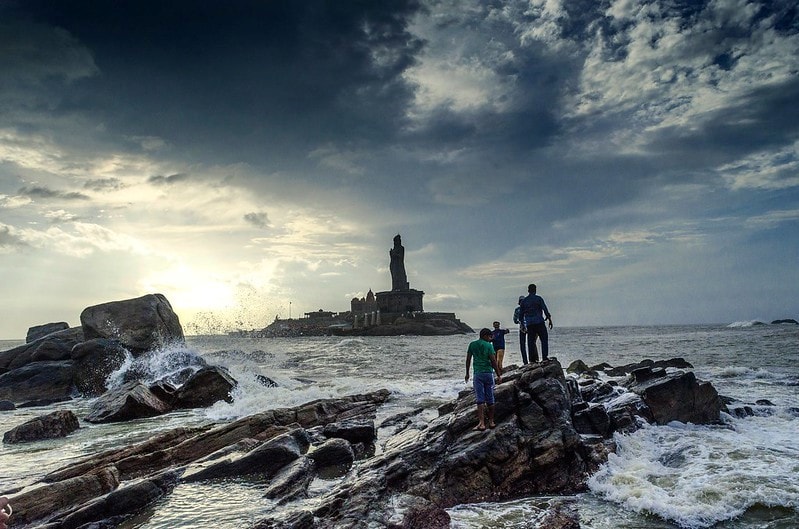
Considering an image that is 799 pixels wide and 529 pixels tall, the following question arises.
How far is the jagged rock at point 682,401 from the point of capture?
1503cm

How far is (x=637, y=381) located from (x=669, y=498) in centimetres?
926

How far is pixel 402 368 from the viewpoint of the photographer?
38344 millimetres

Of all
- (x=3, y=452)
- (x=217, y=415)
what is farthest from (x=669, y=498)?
(x=3, y=452)

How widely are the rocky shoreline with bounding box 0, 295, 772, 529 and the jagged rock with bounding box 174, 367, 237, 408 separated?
3.46 metres

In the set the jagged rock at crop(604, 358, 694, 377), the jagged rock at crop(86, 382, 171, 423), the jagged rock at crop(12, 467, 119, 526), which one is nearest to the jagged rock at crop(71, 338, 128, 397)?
the jagged rock at crop(86, 382, 171, 423)

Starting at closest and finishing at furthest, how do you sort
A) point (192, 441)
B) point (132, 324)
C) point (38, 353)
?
point (192, 441), point (38, 353), point (132, 324)

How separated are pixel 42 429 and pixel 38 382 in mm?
12470

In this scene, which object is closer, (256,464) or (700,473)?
(700,473)

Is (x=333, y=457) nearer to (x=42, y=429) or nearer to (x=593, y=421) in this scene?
(x=593, y=421)

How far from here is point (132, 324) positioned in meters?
29.4

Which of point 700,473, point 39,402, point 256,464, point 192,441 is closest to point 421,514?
point 256,464

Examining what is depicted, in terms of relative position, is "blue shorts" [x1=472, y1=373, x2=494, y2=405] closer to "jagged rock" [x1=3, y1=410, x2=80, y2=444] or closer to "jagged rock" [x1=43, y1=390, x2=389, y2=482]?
"jagged rock" [x1=43, y1=390, x2=389, y2=482]

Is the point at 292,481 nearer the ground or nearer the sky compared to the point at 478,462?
nearer the ground

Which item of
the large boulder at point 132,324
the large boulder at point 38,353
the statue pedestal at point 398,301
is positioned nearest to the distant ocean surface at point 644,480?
the large boulder at point 132,324
